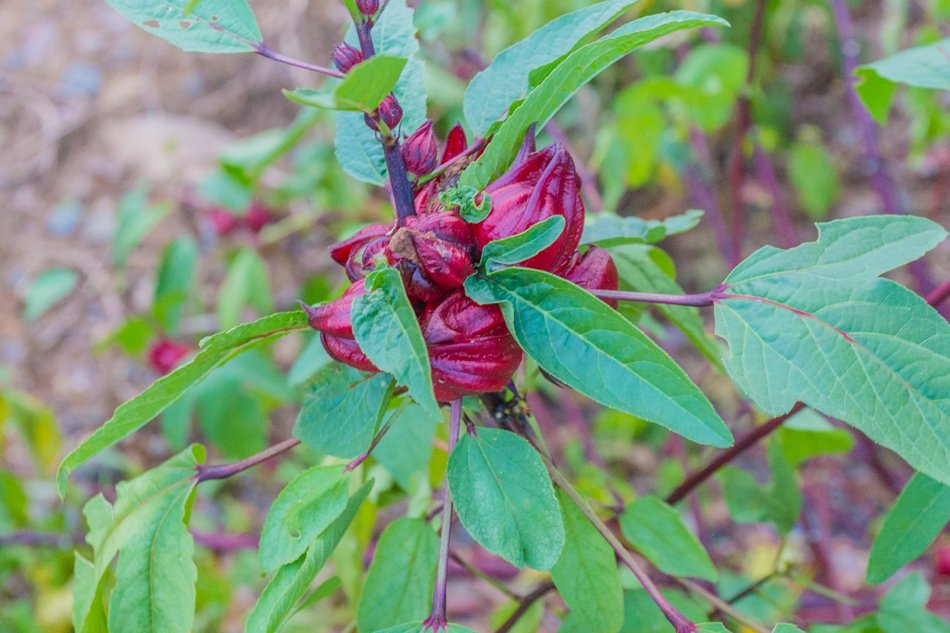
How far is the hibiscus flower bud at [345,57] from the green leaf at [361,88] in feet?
0.24

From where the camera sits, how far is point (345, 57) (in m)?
0.52

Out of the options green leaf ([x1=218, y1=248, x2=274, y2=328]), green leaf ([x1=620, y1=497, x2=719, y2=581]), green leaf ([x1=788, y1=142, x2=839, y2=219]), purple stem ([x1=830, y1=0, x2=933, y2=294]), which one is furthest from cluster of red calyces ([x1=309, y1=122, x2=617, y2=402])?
green leaf ([x1=788, y1=142, x2=839, y2=219])

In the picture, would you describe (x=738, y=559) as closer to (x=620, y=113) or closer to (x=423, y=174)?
(x=620, y=113)

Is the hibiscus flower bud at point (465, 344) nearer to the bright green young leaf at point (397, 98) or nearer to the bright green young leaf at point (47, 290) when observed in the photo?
the bright green young leaf at point (397, 98)

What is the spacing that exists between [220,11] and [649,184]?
5.94ft

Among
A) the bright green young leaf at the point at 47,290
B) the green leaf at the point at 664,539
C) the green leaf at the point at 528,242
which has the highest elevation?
the green leaf at the point at 528,242

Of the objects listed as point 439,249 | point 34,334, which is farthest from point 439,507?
point 34,334

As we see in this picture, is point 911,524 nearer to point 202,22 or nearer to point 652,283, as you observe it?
point 652,283

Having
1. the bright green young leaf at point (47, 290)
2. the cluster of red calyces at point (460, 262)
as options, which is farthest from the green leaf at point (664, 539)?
the bright green young leaf at point (47, 290)

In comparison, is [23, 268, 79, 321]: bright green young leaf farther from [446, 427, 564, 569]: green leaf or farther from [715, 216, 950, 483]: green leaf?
[715, 216, 950, 483]: green leaf

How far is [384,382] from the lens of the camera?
575 millimetres

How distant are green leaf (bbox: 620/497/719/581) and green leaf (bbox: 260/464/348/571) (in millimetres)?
254

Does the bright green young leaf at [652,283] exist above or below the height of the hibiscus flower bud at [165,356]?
above

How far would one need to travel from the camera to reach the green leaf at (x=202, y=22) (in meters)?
0.52
